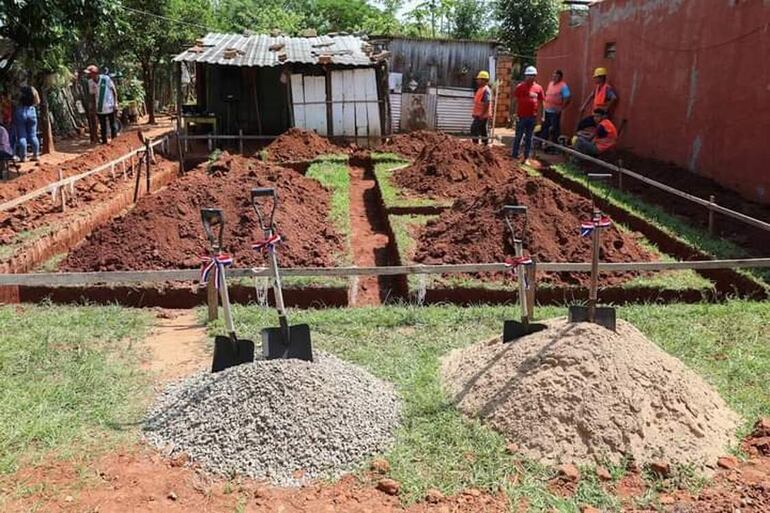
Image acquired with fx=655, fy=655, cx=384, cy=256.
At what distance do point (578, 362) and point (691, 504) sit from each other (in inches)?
39.1

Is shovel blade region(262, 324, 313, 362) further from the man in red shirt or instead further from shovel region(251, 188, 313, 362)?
the man in red shirt

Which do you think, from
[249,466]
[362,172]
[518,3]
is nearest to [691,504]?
[249,466]

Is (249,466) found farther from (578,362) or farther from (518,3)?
(518,3)

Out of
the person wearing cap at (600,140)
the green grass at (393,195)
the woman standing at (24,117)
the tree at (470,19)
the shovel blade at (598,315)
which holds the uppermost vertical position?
the tree at (470,19)

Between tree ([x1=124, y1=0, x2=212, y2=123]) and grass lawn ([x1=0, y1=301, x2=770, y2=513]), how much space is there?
16.2 m

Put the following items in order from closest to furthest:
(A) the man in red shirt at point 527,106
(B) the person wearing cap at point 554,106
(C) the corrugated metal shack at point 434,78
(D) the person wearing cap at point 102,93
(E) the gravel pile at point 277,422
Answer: (E) the gravel pile at point 277,422, (A) the man in red shirt at point 527,106, (B) the person wearing cap at point 554,106, (D) the person wearing cap at point 102,93, (C) the corrugated metal shack at point 434,78

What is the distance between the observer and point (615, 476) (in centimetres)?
358

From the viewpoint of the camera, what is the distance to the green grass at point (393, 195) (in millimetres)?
10094

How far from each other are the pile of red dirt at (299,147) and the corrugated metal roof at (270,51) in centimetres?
182

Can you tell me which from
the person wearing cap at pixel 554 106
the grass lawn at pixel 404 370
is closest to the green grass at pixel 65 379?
the grass lawn at pixel 404 370

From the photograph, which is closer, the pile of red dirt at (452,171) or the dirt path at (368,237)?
the dirt path at (368,237)

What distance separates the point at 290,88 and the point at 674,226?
10653mm

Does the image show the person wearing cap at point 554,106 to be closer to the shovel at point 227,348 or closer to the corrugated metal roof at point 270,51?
the corrugated metal roof at point 270,51

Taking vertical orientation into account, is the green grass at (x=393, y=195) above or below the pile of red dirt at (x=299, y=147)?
below
